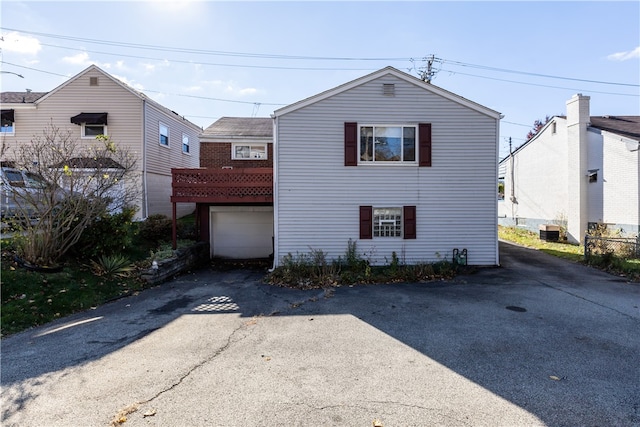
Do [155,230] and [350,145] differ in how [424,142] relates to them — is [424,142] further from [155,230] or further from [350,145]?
[155,230]

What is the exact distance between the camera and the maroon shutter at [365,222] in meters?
11.2

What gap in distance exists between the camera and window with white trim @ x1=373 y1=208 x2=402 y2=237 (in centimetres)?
1144

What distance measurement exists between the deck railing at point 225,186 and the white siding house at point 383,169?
0.98 m

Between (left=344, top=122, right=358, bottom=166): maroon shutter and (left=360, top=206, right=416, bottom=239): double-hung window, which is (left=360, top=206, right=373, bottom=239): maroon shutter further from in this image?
(left=344, top=122, right=358, bottom=166): maroon shutter

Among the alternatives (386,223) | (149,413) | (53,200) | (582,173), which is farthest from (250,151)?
(582,173)

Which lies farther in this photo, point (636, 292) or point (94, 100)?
point (94, 100)

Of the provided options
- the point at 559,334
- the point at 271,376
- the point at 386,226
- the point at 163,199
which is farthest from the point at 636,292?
the point at 163,199

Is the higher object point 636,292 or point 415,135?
point 415,135

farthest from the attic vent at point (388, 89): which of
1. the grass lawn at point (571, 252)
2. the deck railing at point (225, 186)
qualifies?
the grass lawn at point (571, 252)

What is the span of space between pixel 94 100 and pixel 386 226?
14.7 metres

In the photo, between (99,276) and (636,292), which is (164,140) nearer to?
(99,276)

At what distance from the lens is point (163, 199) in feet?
57.4

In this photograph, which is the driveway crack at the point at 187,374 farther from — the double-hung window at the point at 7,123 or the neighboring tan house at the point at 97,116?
the double-hung window at the point at 7,123

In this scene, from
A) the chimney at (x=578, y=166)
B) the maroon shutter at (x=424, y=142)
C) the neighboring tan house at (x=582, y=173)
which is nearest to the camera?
the maroon shutter at (x=424, y=142)
